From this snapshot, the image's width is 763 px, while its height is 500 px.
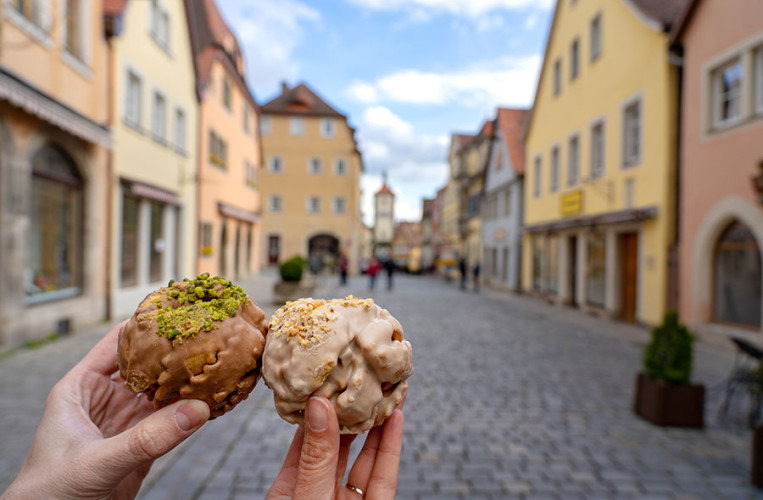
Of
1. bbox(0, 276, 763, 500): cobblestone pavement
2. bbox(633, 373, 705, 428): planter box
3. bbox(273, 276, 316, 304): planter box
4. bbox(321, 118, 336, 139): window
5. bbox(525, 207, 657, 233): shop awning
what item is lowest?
bbox(0, 276, 763, 500): cobblestone pavement

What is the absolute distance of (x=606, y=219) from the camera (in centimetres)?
1595

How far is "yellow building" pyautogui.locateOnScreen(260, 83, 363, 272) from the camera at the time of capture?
42469mm

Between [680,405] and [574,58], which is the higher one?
[574,58]

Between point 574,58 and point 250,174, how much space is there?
18701 mm

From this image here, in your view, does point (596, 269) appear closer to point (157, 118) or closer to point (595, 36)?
point (595, 36)

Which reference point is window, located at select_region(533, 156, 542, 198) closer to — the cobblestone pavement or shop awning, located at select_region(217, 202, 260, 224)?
shop awning, located at select_region(217, 202, 260, 224)

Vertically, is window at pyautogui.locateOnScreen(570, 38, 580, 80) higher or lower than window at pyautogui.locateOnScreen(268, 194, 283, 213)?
higher

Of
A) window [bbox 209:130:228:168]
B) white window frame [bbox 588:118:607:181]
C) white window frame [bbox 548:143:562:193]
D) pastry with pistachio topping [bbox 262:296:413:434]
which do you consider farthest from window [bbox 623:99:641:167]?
pastry with pistachio topping [bbox 262:296:413:434]

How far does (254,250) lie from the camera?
3225cm

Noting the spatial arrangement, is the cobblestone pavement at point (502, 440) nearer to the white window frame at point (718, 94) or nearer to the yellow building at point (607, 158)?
the white window frame at point (718, 94)

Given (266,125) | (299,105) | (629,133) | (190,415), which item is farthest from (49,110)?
(299,105)

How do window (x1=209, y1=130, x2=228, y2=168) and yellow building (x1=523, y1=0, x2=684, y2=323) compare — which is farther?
window (x1=209, y1=130, x2=228, y2=168)

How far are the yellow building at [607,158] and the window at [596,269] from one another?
37 mm

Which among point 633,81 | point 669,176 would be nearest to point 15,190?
point 669,176
